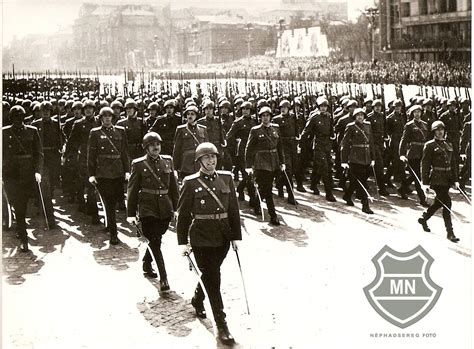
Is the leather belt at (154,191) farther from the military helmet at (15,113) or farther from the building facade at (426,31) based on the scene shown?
the building facade at (426,31)

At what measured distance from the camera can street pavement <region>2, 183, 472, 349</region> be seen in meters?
5.88

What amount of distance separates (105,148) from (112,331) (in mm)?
3063

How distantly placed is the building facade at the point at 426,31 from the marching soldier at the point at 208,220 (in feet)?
14.0

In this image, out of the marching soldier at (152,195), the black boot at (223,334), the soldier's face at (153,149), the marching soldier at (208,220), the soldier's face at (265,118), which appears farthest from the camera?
the soldier's face at (265,118)

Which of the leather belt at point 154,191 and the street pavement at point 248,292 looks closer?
the street pavement at point 248,292

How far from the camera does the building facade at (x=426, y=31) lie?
10.1 m

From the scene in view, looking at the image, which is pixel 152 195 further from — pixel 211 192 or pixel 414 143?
pixel 414 143

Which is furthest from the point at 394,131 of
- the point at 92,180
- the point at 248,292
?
the point at 248,292

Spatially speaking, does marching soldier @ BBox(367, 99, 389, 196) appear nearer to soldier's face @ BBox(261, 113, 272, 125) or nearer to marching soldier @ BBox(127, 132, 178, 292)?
soldier's face @ BBox(261, 113, 272, 125)

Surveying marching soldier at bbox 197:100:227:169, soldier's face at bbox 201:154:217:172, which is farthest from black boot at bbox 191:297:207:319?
marching soldier at bbox 197:100:227:169

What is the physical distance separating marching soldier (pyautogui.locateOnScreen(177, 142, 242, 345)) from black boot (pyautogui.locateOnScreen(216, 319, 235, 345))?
1.5 inches

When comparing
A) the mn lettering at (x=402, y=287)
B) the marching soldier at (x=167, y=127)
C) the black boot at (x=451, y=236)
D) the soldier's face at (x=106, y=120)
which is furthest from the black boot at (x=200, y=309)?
the marching soldier at (x=167, y=127)

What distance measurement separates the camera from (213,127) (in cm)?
1038

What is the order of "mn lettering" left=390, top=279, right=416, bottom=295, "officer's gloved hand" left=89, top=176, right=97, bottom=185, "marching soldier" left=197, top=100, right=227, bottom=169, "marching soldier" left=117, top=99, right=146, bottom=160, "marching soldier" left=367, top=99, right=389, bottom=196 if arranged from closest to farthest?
"mn lettering" left=390, top=279, right=416, bottom=295, "officer's gloved hand" left=89, top=176, right=97, bottom=185, "marching soldier" left=197, top=100, right=227, bottom=169, "marching soldier" left=117, top=99, right=146, bottom=160, "marching soldier" left=367, top=99, right=389, bottom=196
